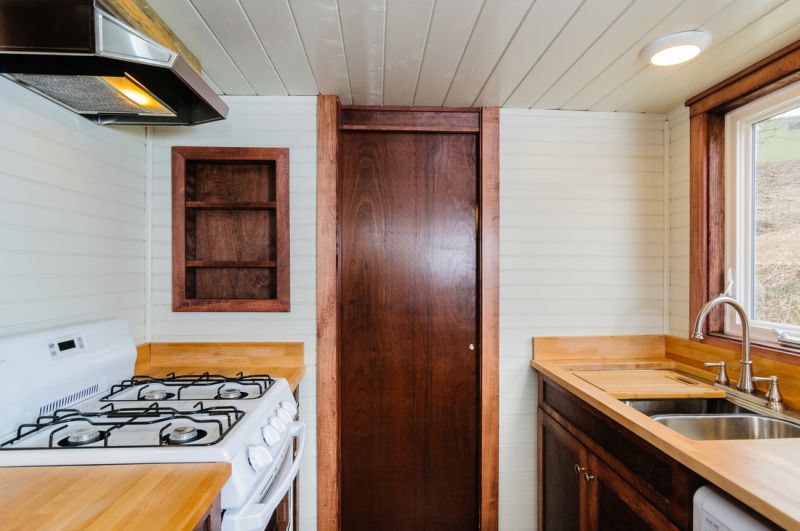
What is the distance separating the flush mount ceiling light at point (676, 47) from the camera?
5.13 feet

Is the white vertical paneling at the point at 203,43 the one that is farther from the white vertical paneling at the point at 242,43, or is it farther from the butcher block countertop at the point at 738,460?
the butcher block countertop at the point at 738,460

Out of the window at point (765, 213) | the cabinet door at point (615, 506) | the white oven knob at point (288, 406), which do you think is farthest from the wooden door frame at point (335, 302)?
the window at point (765, 213)

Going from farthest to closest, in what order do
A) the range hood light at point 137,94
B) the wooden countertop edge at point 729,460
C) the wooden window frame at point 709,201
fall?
the wooden window frame at point 709,201, the range hood light at point 137,94, the wooden countertop edge at point 729,460

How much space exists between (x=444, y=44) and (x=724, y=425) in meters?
1.79

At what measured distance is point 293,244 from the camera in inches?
85.8

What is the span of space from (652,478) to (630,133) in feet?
5.78

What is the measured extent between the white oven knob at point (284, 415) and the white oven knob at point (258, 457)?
286 mm

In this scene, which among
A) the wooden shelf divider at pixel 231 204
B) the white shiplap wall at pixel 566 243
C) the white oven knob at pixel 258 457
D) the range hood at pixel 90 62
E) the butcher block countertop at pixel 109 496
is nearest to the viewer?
the butcher block countertop at pixel 109 496

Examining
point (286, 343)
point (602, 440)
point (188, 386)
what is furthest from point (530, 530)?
point (188, 386)

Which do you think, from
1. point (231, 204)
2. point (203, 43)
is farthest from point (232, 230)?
point (203, 43)

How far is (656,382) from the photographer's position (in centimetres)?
194

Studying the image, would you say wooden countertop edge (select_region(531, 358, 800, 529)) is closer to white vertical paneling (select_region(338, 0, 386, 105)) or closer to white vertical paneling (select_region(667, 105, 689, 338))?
white vertical paneling (select_region(667, 105, 689, 338))

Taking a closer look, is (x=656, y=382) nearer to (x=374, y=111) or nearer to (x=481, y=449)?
(x=481, y=449)

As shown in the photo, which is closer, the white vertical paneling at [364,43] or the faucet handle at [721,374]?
the white vertical paneling at [364,43]
